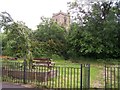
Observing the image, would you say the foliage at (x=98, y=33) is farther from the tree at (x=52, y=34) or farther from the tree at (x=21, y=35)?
the tree at (x=21, y=35)

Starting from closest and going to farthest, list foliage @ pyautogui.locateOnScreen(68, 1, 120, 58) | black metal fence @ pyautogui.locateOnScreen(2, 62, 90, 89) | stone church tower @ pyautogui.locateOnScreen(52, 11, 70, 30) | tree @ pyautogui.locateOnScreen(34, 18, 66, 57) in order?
1. black metal fence @ pyautogui.locateOnScreen(2, 62, 90, 89)
2. foliage @ pyautogui.locateOnScreen(68, 1, 120, 58)
3. tree @ pyautogui.locateOnScreen(34, 18, 66, 57)
4. stone church tower @ pyautogui.locateOnScreen(52, 11, 70, 30)

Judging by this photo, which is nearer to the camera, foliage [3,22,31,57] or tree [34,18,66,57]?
foliage [3,22,31,57]

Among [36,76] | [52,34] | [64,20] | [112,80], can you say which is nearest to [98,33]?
[52,34]

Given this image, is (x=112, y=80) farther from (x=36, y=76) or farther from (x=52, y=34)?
(x=52, y=34)

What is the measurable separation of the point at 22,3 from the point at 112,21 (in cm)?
686

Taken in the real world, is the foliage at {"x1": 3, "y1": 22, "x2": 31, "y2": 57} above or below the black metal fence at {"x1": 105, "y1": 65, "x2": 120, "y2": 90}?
above

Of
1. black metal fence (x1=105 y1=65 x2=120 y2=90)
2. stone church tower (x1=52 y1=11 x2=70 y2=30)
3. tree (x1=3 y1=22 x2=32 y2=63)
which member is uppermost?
stone church tower (x1=52 y1=11 x2=70 y2=30)

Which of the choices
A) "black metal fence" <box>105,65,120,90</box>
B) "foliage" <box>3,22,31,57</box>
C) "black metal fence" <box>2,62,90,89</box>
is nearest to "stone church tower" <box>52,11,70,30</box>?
"foliage" <box>3,22,31,57</box>

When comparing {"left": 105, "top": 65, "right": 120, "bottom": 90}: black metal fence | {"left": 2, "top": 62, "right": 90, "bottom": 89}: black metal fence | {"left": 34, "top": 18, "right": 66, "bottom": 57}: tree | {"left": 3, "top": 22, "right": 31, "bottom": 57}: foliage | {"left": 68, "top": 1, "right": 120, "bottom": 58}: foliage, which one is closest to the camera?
{"left": 105, "top": 65, "right": 120, "bottom": 90}: black metal fence

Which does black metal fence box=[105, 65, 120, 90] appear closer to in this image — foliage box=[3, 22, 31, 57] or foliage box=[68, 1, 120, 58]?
foliage box=[3, 22, 31, 57]

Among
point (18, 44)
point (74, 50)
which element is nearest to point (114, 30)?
point (74, 50)

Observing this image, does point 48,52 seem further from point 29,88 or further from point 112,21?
point 29,88

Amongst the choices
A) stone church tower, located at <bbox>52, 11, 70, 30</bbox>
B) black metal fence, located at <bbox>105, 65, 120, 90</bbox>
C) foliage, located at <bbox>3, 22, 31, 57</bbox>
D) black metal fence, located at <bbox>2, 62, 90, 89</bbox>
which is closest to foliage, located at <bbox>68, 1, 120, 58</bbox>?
stone church tower, located at <bbox>52, 11, 70, 30</bbox>

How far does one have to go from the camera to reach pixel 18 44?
7.86m
